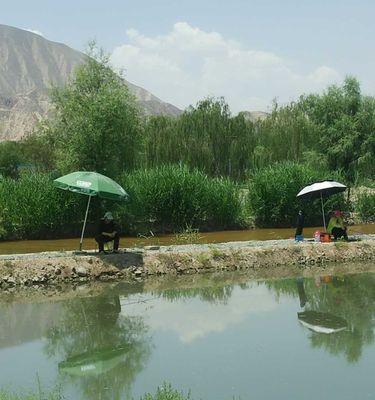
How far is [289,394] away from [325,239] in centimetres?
1305

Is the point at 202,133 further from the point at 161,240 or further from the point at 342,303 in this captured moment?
the point at 342,303

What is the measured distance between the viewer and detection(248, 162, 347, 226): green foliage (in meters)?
29.8

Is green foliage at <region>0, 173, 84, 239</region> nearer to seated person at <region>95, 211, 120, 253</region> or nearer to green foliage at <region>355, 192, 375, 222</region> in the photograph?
seated person at <region>95, 211, 120, 253</region>

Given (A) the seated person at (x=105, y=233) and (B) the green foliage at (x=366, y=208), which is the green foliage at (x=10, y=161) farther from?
(A) the seated person at (x=105, y=233)

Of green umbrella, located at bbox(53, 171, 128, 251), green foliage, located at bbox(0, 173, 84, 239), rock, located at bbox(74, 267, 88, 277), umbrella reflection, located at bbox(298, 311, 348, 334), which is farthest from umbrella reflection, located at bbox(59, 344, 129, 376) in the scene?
green foliage, located at bbox(0, 173, 84, 239)

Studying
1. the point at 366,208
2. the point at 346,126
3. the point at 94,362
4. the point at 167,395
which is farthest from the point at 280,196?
the point at 167,395

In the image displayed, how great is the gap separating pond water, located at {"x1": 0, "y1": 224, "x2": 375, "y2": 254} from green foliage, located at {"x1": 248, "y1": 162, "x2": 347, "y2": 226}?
89 centimetres

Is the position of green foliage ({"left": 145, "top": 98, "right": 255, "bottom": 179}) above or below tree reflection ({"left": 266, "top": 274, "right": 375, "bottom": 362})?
above

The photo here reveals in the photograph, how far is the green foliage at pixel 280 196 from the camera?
2980 centimetres

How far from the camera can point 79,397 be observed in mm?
7191

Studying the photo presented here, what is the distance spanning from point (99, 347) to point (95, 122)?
18.9m

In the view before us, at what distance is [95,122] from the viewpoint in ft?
89.4

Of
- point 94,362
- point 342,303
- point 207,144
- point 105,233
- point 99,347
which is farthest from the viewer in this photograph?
point 207,144

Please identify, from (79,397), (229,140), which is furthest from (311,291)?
(229,140)
